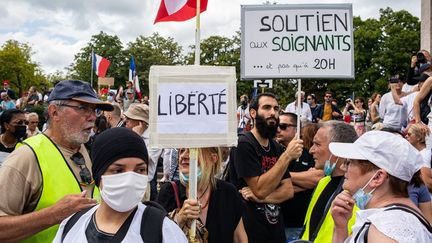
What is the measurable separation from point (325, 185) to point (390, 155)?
1205mm

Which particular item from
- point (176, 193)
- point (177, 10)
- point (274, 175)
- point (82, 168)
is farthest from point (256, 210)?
point (177, 10)

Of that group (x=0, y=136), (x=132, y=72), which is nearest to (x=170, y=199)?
(x=0, y=136)

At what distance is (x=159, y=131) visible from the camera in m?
3.14

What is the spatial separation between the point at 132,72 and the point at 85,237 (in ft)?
62.7

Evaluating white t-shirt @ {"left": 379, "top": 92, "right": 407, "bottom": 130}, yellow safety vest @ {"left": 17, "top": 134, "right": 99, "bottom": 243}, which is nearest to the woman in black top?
yellow safety vest @ {"left": 17, "top": 134, "right": 99, "bottom": 243}

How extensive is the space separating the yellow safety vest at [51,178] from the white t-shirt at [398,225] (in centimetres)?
175

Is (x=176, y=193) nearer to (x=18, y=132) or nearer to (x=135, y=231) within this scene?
(x=135, y=231)

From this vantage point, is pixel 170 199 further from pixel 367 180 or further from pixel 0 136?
pixel 0 136

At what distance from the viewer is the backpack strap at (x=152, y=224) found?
2234 millimetres

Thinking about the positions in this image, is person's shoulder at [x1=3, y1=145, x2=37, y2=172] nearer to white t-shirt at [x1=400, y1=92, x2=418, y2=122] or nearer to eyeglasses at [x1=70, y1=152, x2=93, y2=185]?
eyeglasses at [x1=70, y1=152, x2=93, y2=185]

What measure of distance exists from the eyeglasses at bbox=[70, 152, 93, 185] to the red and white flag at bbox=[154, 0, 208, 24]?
1.28 m

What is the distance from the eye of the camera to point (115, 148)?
7.98 feet

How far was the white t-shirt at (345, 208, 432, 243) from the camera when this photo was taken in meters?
2.32

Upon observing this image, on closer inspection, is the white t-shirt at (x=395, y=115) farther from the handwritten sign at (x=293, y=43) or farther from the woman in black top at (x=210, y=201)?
the woman in black top at (x=210, y=201)
